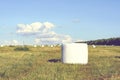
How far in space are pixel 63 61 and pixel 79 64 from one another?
1644mm

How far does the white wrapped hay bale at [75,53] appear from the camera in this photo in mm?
32969

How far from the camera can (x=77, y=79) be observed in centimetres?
2205

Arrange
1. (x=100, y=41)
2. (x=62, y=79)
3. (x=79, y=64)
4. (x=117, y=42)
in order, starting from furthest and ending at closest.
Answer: (x=100, y=41)
(x=117, y=42)
(x=79, y=64)
(x=62, y=79)

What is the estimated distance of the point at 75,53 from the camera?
109ft

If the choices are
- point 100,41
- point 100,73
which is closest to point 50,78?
point 100,73

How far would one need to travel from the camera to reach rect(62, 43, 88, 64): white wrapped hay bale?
32969mm

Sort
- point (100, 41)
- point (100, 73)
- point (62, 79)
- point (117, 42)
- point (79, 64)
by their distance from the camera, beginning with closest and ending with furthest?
1. point (62, 79)
2. point (100, 73)
3. point (79, 64)
4. point (117, 42)
5. point (100, 41)

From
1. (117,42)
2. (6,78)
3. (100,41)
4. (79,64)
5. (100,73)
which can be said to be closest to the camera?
(6,78)

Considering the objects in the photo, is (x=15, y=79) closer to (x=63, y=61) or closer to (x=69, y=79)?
(x=69, y=79)

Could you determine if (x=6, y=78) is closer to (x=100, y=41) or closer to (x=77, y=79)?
(x=77, y=79)

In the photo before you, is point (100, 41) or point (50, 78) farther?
point (100, 41)

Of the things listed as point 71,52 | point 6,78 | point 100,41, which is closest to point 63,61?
point 71,52

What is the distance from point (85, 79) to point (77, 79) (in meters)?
0.55

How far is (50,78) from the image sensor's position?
845 inches
